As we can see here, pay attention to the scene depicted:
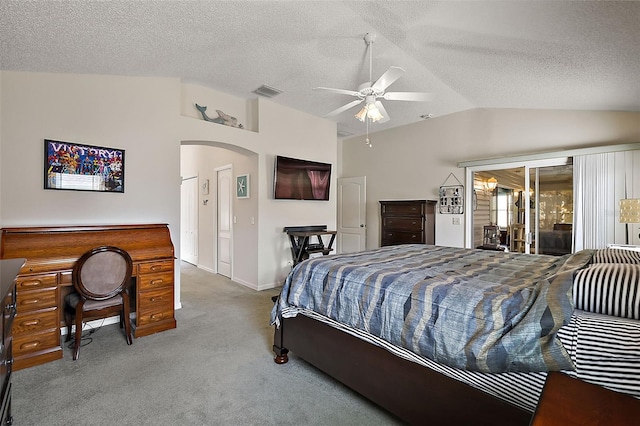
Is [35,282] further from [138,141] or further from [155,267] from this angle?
[138,141]

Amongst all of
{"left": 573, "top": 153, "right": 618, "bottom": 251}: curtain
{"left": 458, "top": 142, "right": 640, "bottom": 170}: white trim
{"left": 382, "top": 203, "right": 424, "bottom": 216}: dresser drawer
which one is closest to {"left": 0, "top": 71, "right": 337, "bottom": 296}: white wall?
{"left": 382, "top": 203, "right": 424, "bottom": 216}: dresser drawer

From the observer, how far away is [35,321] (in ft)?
8.11

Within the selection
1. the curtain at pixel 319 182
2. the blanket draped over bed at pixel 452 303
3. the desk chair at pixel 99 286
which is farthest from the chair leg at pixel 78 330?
the curtain at pixel 319 182

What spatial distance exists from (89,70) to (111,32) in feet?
2.63

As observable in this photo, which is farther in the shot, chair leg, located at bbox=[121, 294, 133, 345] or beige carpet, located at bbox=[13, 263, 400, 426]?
chair leg, located at bbox=[121, 294, 133, 345]

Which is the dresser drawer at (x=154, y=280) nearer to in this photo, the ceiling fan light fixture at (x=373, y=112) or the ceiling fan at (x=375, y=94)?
the ceiling fan at (x=375, y=94)

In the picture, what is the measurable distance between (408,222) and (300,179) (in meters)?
2.01

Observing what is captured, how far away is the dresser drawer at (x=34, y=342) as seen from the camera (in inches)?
93.4

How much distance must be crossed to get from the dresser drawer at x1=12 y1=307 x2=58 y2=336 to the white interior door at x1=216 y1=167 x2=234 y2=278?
2.93 m

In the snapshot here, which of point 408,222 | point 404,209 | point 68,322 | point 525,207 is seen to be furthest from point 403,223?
point 68,322

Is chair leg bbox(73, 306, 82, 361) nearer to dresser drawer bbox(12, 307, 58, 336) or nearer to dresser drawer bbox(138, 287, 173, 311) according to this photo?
dresser drawer bbox(12, 307, 58, 336)

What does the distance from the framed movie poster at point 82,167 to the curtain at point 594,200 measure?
18.2 ft

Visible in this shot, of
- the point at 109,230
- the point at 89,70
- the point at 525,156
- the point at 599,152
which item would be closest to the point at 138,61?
the point at 89,70

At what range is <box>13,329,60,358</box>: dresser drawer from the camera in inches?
93.4
